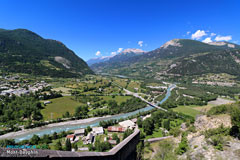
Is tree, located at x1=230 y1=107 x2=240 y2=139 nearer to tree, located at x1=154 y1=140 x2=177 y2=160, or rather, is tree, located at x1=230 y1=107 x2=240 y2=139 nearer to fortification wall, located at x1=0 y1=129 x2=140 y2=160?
tree, located at x1=154 y1=140 x2=177 y2=160

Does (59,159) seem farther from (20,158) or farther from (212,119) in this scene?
(212,119)

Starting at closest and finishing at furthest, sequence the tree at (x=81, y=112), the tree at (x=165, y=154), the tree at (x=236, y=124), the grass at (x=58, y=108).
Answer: the tree at (x=165, y=154), the tree at (x=236, y=124), the tree at (x=81, y=112), the grass at (x=58, y=108)

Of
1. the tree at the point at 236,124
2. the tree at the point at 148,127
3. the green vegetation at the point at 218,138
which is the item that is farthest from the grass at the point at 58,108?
the tree at the point at 236,124

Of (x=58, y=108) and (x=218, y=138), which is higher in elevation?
(x=218, y=138)

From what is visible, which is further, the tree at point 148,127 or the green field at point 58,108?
the green field at point 58,108

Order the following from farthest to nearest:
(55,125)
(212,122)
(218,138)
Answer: (55,125) < (212,122) < (218,138)

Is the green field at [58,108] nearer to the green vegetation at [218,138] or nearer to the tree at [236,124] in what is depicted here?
the green vegetation at [218,138]

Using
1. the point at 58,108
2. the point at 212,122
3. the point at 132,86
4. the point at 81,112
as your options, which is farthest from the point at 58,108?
the point at 132,86

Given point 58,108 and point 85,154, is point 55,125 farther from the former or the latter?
point 85,154
